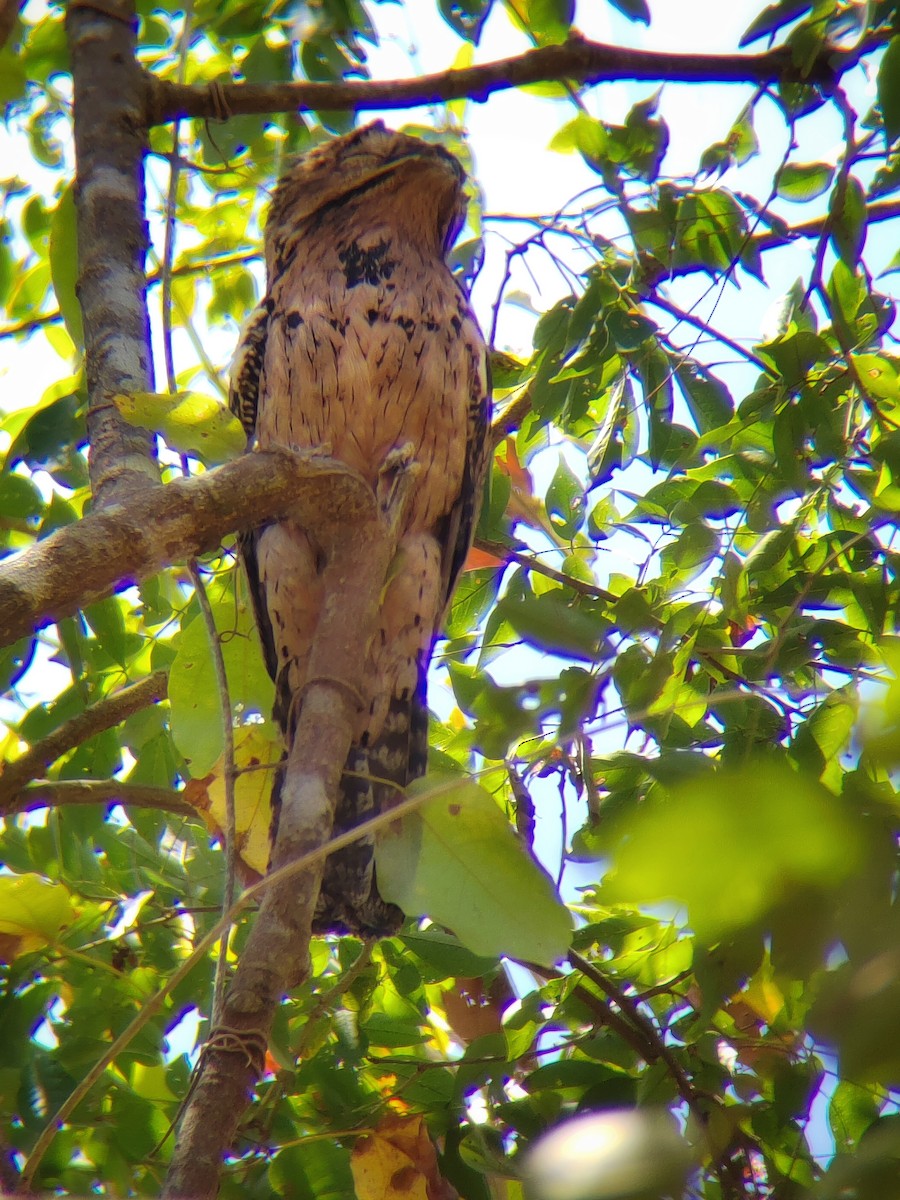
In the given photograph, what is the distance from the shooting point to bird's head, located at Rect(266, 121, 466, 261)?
273 cm

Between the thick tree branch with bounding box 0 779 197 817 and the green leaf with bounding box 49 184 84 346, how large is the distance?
1.08m

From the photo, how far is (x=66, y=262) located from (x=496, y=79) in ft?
3.32

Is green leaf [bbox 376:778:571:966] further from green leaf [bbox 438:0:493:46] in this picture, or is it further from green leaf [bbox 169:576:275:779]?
green leaf [bbox 438:0:493:46]

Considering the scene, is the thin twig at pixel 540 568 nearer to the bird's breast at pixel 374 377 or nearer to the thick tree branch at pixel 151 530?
the bird's breast at pixel 374 377

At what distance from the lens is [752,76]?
2010 mm

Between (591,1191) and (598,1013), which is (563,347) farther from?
(591,1191)

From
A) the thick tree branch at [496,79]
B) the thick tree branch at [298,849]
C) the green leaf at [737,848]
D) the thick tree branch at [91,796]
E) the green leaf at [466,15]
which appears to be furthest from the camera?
the thick tree branch at [91,796]

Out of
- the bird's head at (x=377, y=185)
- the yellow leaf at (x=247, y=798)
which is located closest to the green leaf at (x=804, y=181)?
the bird's head at (x=377, y=185)

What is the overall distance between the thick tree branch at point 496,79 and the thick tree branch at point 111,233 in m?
0.11

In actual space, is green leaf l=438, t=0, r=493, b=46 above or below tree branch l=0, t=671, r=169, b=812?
above

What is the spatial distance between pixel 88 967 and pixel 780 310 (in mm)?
2087

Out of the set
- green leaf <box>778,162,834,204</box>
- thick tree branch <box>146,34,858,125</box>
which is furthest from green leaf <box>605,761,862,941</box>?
green leaf <box>778,162,834,204</box>

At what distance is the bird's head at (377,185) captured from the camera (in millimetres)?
2734

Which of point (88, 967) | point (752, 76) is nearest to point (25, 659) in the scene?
point (88, 967)
